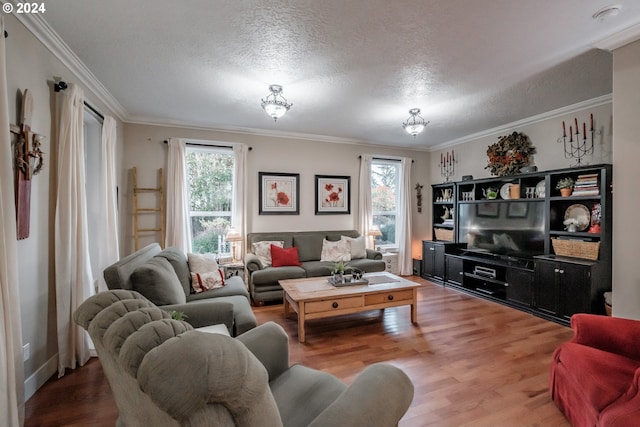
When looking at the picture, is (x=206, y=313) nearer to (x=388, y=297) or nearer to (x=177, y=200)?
(x=388, y=297)

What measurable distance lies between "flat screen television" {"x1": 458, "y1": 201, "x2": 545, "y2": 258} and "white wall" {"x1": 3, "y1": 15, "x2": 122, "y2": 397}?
5206 millimetres

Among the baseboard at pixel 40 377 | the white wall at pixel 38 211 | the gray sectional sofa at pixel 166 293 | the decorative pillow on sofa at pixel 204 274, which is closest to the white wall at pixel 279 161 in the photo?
the decorative pillow on sofa at pixel 204 274

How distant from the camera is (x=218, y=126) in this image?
14.7 feet

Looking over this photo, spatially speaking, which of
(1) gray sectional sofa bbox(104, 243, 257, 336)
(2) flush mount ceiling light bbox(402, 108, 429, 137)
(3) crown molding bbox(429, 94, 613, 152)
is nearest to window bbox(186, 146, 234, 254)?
(1) gray sectional sofa bbox(104, 243, 257, 336)

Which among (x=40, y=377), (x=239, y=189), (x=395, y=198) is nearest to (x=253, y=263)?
(x=239, y=189)

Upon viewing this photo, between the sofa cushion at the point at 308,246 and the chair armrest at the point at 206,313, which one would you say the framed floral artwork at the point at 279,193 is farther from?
the chair armrest at the point at 206,313

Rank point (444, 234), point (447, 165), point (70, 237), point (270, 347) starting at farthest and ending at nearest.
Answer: point (447, 165), point (444, 234), point (70, 237), point (270, 347)

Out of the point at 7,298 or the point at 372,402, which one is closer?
the point at 372,402

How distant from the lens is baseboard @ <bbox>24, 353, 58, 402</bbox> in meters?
1.97

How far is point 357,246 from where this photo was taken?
189 inches

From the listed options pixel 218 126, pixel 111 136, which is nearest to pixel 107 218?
pixel 111 136

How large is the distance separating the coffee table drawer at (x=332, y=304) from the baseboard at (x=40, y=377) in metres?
2.07

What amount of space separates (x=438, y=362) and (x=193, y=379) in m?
2.49

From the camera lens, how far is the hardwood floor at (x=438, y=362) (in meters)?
1.82
